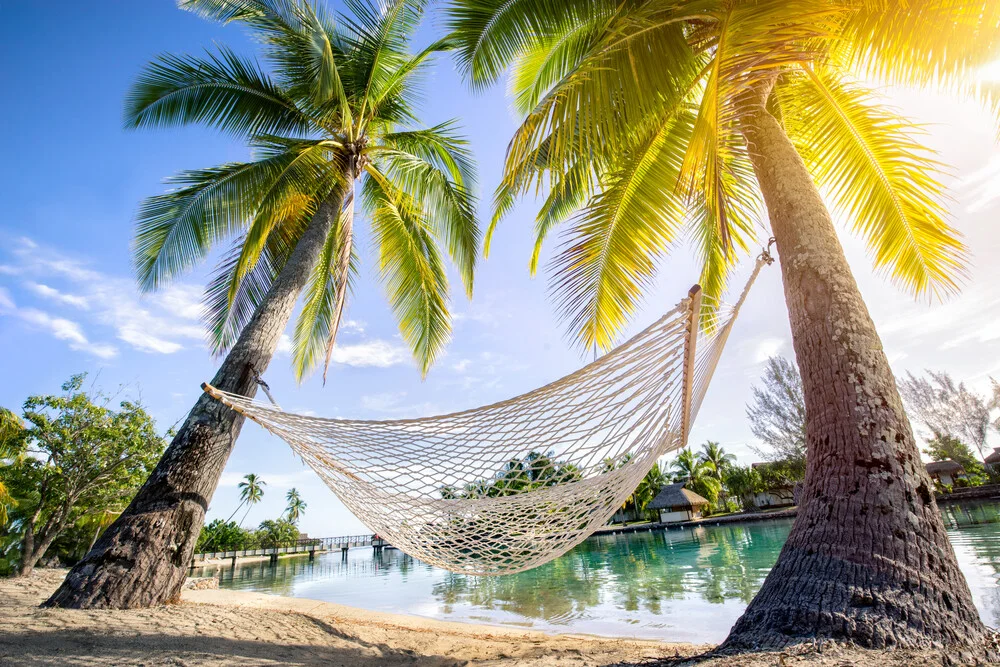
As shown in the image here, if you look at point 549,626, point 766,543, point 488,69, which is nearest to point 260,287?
point 488,69

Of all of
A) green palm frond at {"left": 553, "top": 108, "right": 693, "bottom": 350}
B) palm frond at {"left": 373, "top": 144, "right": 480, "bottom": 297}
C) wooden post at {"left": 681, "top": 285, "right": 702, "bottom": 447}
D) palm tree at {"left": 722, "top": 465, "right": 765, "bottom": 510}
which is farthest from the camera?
palm tree at {"left": 722, "top": 465, "right": 765, "bottom": 510}

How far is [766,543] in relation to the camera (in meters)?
8.88

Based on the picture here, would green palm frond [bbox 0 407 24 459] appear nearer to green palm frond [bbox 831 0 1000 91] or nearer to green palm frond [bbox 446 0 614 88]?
green palm frond [bbox 446 0 614 88]

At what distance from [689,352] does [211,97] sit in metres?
4.24

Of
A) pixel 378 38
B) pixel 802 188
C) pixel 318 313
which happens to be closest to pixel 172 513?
pixel 318 313

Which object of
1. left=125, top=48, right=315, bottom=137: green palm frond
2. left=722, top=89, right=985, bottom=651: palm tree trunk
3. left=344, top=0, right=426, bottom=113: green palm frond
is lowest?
left=722, top=89, right=985, bottom=651: palm tree trunk

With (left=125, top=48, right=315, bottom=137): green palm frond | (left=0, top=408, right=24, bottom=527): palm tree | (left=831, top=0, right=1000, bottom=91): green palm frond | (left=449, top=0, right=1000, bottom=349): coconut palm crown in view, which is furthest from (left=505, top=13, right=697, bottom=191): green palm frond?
(left=0, top=408, right=24, bottom=527): palm tree

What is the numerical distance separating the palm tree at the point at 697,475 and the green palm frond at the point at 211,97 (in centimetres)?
2103

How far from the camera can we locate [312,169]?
3926mm

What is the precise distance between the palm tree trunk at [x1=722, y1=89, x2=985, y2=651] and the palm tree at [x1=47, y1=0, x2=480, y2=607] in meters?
2.74

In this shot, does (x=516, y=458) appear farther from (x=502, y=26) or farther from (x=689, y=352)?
(x=502, y=26)

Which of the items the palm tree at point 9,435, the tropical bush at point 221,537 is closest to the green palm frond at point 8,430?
the palm tree at point 9,435

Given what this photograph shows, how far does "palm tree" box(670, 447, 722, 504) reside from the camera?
21.3m

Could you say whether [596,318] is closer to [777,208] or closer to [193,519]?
[777,208]
